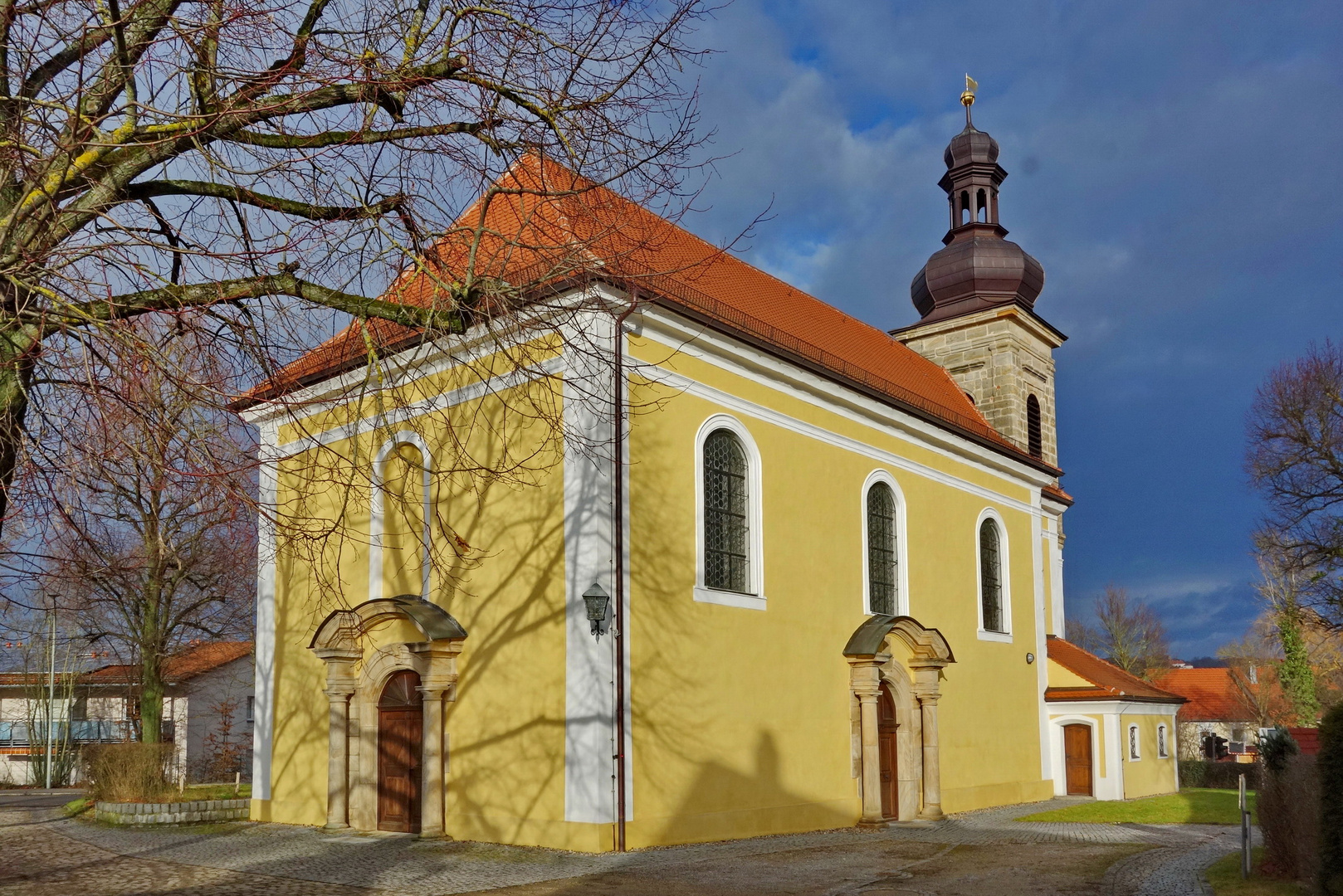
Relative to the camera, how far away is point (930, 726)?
17438mm

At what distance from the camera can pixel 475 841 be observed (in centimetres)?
1280

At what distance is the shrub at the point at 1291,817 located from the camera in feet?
27.9

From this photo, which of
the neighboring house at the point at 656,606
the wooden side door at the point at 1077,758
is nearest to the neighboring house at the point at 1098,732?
the wooden side door at the point at 1077,758

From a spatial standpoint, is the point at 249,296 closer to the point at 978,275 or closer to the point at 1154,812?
the point at 1154,812

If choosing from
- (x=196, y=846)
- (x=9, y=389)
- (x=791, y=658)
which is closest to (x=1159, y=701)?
(x=791, y=658)

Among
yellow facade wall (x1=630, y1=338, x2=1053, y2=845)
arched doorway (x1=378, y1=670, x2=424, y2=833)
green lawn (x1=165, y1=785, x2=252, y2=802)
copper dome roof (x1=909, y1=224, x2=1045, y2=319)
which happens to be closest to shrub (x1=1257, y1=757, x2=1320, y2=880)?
yellow facade wall (x1=630, y1=338, x2=1053, y2=845)

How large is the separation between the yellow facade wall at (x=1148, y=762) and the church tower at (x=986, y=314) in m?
6.51

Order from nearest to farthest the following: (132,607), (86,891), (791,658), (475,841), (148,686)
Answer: (86,891)
(475,841)
(791,658)
(148,686)
(132,607)

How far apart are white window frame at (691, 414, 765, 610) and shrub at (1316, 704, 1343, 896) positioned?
7.44 metres

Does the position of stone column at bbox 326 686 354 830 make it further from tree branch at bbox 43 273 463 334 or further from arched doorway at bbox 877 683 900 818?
tree branch at bbox 43 273 463 334

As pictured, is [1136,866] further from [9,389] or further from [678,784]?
[9,389]

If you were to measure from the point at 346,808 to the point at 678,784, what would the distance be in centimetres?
442

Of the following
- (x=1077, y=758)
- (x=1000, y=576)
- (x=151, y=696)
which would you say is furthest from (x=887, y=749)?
(x=151, y=696)

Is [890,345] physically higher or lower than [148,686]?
higher
